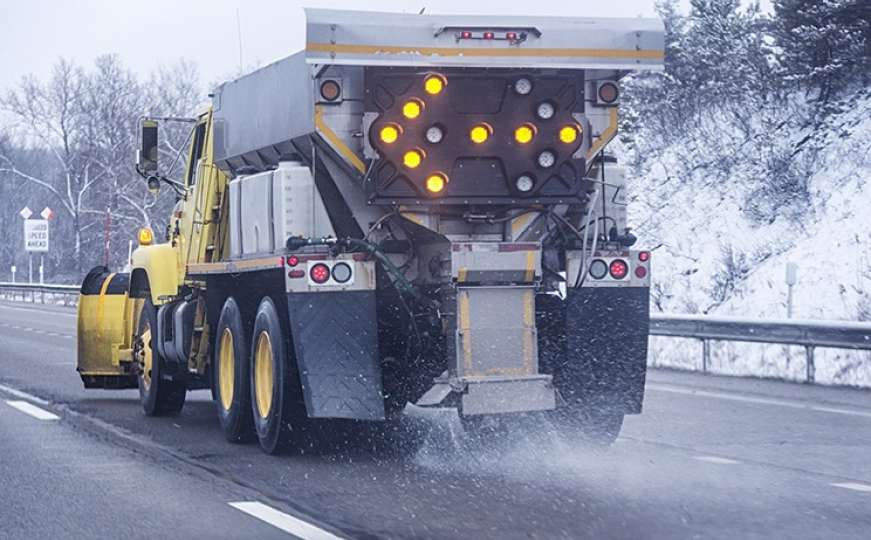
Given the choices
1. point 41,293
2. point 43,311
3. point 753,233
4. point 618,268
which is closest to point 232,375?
point 618,268

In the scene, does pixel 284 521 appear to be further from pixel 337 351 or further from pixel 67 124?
pixel 67 124

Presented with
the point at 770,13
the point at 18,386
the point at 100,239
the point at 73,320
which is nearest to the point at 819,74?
the point at 770,13

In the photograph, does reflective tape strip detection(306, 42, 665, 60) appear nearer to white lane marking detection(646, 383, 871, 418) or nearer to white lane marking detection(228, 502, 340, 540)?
white lane marking detection(228, 502, 340, 540)

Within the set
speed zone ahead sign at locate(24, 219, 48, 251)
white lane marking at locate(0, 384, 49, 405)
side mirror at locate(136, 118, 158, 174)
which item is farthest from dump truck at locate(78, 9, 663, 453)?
speed zone ahead sign at locate(24, 219, 48, 251)

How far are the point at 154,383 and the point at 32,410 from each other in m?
1.32

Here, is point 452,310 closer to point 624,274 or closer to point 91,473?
point 624,274

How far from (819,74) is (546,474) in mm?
26992

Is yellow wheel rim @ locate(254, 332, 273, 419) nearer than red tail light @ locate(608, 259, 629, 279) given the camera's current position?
No

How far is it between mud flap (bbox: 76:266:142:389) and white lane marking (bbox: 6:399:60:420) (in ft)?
2.43

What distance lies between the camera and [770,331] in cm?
1873

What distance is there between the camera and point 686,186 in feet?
129

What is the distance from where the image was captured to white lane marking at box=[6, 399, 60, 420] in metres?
14.3

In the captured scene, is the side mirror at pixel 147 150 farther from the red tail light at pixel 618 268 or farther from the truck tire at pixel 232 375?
the red tail light at pixel 618 268

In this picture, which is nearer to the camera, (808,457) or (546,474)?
(546,474)
